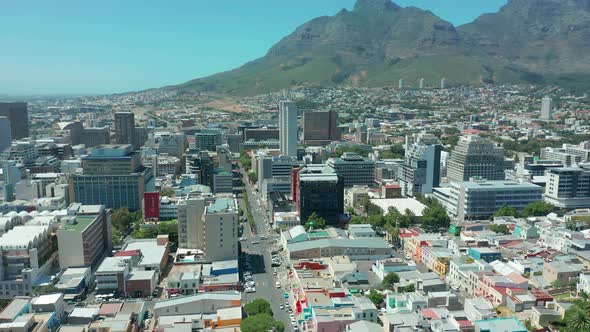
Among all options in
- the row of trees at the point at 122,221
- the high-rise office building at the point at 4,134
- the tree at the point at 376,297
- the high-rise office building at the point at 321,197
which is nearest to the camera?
the tree at the point at 376,297

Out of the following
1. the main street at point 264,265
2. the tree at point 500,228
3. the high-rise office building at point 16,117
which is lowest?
the main street at point 264,265

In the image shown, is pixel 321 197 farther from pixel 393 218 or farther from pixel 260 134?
pixel 260 134

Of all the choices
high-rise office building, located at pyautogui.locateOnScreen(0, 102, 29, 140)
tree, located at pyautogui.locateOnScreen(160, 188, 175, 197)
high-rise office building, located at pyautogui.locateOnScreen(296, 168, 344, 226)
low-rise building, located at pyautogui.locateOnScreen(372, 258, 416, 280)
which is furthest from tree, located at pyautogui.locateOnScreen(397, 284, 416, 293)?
high-rise office building, located at pyautogui.locateOnScreen(0, 102, 29, 140)

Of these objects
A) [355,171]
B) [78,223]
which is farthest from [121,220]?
[355,171]

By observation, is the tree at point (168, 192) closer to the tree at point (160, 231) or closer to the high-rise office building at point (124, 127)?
the tree at point (160, 231)

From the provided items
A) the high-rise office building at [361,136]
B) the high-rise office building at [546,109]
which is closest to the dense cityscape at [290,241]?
the high-rise office building at [361,136]

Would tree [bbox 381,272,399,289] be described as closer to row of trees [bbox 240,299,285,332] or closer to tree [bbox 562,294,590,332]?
row of trees [bbox 240,299,285,332]

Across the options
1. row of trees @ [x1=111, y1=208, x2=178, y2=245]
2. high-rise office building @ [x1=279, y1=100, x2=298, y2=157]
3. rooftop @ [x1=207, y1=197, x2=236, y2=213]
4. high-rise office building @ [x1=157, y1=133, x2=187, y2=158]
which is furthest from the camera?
high-rise office building @ [x1=157, y1=133, x2=187, y2=158]
